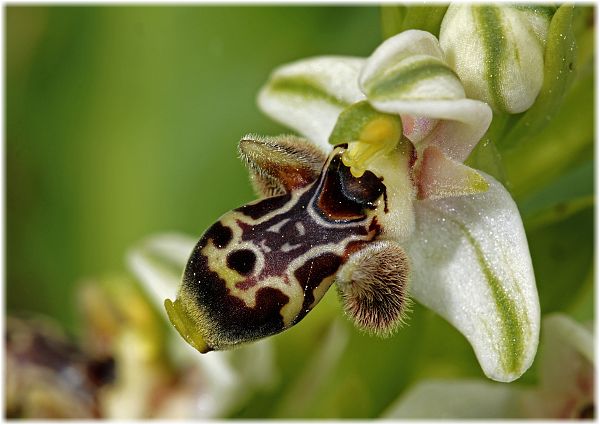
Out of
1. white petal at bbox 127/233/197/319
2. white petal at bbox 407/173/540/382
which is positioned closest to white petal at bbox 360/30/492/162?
white petal at bbox 407/173/540/382

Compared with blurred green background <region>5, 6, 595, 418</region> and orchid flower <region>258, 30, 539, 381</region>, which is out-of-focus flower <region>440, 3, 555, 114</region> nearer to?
orchid flower <region>258, 30, 539, 381</region>

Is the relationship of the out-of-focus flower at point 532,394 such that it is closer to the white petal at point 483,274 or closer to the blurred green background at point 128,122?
the white petal at point 483,274

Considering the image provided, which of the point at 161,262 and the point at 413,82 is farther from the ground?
the point at 413,82

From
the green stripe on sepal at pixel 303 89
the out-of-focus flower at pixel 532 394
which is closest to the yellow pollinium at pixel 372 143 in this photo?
the green stripe on sepal at pixel 303 89

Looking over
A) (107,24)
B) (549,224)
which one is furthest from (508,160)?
(107,24)

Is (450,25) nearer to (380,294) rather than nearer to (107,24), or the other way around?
(380,294)

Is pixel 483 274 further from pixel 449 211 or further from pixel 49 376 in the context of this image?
pixel 49 376

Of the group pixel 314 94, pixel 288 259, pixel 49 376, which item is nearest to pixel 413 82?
pixel 288 259
